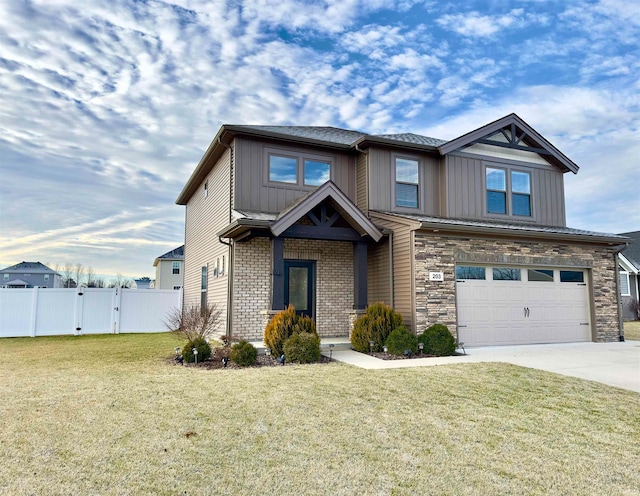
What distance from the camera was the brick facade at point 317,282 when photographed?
11.4 m

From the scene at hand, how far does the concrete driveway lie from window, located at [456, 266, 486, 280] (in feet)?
6.03

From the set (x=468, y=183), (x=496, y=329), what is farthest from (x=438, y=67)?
(x=496, y=329)

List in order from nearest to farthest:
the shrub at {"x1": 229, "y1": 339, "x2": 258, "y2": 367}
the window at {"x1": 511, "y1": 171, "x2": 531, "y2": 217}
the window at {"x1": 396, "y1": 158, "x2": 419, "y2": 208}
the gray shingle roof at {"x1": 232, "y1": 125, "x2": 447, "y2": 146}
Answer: the shrub at {"x1": 229, "y1": 339, "x2": 258, "y2": 367}
the gray shingle roof at {"x1": 232, "y1": 125, "x2": 447, "y2": 146}
the window at {"x1": 396, "y1": 158, "x2": 419, "y2": 208}
the window at {"x1": 511, "y1": 171, "x2": 531, "y2": 217}

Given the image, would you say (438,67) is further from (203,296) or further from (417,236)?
(203,296)

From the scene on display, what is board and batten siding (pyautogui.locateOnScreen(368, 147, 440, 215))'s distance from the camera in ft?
42.0

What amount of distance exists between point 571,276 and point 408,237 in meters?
5.63

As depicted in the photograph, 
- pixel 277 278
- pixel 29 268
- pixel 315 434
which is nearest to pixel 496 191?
pixel 277 278

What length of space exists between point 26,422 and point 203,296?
10417 mm

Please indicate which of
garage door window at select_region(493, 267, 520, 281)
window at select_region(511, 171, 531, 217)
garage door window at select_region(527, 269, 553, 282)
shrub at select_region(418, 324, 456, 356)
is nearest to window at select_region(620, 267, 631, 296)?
window at select_region(511, 171, 531, 217)

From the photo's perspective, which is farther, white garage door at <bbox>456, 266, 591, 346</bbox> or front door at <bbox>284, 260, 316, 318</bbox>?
front door at <bbox>284, 260, 316, 318</bbox>

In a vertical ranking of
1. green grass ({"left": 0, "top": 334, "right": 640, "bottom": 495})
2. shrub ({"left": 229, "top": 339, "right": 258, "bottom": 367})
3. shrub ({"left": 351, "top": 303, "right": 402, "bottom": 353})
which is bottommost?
green grass ({"left": 0, "top": 334, "right": 640, "bottom": 495})

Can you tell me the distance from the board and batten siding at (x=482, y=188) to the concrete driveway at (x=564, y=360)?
4386 mm

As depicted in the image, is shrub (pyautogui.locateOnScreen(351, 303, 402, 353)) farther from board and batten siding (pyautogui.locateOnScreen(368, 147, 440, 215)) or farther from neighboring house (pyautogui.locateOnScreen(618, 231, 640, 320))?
neighboring house (pyautogui.locateOnScreen(618, 231, 640, 320))

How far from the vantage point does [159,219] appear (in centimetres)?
2409
